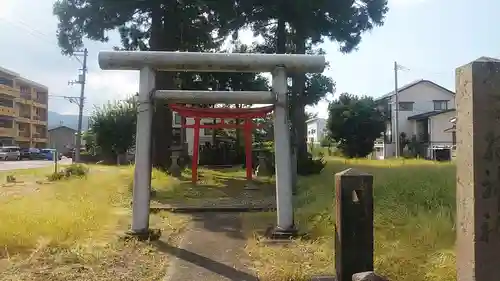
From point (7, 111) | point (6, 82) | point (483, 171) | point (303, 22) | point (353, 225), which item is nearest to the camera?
point (483, 171)

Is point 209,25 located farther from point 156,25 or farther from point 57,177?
point 57,177

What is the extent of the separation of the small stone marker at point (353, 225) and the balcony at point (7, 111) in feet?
181

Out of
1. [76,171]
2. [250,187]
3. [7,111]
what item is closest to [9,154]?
[7,111]

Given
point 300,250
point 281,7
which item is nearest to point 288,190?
point 300,250

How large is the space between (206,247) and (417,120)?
3644 cm

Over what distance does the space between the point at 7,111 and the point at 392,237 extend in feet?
180

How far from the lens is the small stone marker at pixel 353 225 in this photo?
459 cm

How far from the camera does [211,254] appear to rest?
6523 millimetres

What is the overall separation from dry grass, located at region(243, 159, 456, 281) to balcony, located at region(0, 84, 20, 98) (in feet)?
165

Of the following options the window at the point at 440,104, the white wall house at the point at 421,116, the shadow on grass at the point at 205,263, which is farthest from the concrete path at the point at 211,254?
the window at the point at 440,104

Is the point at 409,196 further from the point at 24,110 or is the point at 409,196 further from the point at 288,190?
the point at 24,110

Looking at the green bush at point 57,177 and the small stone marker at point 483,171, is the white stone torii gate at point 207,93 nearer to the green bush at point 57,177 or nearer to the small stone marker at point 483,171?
the small stone marker at point 483,171

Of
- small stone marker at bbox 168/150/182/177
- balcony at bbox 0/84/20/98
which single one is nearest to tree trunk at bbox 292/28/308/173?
Result: small stone marker at bbox 168/150/182/177

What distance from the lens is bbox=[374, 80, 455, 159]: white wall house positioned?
119 feet
